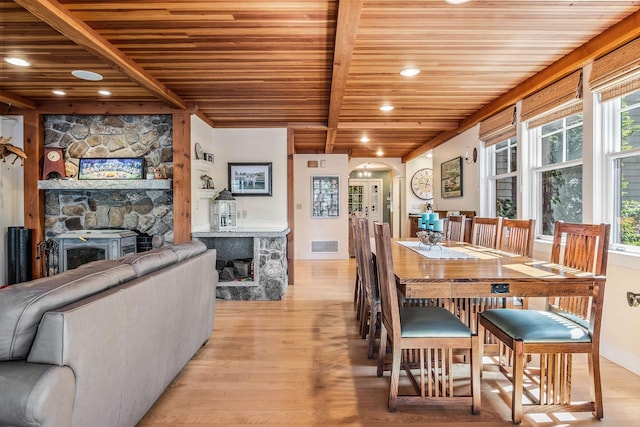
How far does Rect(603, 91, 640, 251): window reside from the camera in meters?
2.66

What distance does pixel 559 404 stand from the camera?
1972mm

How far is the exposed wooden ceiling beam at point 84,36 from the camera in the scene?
2119 mm

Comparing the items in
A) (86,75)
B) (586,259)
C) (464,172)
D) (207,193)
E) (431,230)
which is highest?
(86,75)

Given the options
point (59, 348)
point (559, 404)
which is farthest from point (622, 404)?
point (59, 348)

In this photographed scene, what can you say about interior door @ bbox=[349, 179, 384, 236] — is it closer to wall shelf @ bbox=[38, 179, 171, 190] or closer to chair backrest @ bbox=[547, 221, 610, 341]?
wall shelf @ bbox=[38, 179, 171, 190]

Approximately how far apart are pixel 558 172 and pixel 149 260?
3.61 meters

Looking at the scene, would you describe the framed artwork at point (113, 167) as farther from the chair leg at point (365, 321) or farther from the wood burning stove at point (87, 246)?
the chair leg at point (365, 321)

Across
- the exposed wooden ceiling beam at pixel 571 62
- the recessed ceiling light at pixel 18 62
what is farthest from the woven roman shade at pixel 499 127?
the recessed ceiling light at pixel 18 62

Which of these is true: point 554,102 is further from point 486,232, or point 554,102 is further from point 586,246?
point 586,246

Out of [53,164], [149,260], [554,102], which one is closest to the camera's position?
[149,260]

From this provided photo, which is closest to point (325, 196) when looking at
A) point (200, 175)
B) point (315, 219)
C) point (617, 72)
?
point (315, 219)

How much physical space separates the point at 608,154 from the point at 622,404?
5.87 ft

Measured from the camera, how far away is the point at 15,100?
408cm

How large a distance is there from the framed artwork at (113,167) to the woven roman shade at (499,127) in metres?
4.19
